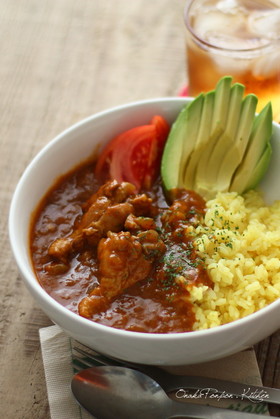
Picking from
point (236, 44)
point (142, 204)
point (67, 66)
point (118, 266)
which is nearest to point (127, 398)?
point (118, 266)

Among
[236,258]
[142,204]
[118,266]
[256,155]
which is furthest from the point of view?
[256,155]

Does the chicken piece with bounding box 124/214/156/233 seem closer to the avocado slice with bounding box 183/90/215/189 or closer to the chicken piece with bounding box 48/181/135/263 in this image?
the chicken piece with bounding box 48/181/135/263

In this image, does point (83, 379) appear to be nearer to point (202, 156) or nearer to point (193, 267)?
point (193, 267)

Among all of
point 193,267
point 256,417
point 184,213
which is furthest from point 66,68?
point 256,417

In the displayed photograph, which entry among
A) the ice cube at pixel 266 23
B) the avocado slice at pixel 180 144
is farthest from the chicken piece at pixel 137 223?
the ice cube at pixel 266 23

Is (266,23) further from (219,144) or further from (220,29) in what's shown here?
(219,144)

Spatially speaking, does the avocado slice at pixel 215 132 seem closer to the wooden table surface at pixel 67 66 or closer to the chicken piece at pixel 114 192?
the chicken piece at pixel 114 192

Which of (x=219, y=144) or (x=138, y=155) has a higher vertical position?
(x=219, y=144)
